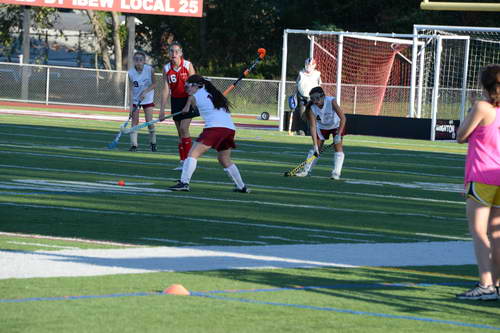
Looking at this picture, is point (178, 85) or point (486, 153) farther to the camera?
point (178, 85)

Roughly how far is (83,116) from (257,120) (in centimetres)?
704

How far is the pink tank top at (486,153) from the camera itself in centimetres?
816

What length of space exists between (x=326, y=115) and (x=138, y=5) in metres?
25.2

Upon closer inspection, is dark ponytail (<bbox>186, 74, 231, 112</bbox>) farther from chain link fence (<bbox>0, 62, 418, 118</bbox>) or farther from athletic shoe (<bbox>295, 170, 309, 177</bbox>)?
chain link fence (<bbox>0, 62, 418, 118</bbox>)

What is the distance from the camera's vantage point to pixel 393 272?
361 inches

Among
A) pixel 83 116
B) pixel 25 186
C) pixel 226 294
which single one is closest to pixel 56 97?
pixel 83 116

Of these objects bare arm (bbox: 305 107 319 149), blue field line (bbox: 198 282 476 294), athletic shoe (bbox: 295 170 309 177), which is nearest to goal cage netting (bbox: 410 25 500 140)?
athletic shoe (bbox: 295 170 309 177)

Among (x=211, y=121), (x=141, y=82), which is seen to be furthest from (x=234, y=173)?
(x=141, y=82)

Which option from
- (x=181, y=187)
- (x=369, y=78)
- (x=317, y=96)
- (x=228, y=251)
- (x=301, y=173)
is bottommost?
(x=301, y=173)

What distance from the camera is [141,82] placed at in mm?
21594

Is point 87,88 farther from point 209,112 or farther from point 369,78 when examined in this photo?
point 209,112

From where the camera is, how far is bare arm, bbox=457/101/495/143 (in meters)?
8.11

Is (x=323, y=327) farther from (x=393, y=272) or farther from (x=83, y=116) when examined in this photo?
(x=83, y=116)

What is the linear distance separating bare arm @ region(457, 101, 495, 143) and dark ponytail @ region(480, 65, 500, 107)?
2.3 inches
